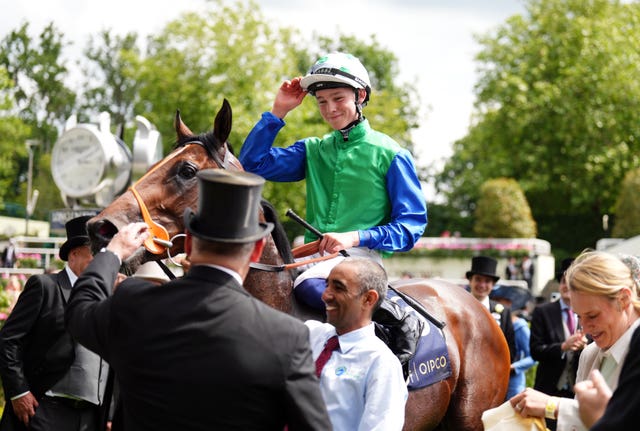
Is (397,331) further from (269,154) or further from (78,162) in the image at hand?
(78,162)

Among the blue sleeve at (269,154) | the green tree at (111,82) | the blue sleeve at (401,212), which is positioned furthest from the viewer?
the green tree at (111,82)

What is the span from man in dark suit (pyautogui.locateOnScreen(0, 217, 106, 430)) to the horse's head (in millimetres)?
1538

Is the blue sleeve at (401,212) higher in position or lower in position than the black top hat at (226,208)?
lower

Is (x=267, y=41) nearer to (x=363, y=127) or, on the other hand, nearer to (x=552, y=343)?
(x=552, y=343)

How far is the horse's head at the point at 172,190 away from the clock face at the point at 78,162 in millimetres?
11709

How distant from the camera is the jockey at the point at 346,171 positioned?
15.8 feet

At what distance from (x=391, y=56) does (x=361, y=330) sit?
46.4 metres

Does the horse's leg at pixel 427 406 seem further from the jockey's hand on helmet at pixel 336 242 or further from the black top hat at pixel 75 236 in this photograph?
the black top hat at pixel 75 236

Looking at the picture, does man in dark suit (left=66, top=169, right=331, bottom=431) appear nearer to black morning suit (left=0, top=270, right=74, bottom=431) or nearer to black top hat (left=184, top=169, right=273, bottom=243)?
black top hat (left=184, top=169, right=273, bottom=243)

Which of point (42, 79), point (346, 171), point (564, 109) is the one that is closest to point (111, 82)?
point (42, 79)

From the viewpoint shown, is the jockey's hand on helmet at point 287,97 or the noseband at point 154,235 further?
the jockey's hand on helmet at point 287,97

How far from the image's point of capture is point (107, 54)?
5922cm


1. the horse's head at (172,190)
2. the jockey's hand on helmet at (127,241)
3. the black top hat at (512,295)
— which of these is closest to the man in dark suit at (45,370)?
the horse's head at (172,190)

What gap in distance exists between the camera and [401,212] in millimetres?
4875
